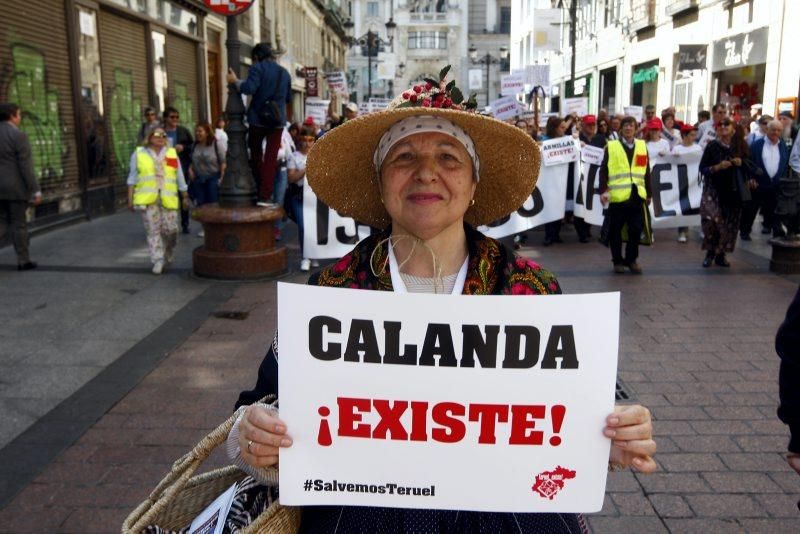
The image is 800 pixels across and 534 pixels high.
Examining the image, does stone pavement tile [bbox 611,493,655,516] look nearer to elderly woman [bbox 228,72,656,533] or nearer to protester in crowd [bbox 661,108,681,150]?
elderly woman [bbox 228,72,656,533]

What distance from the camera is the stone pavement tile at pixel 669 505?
3229 mm

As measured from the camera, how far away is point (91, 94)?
13.3 meters

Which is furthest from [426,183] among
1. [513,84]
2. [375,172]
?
[513,84]

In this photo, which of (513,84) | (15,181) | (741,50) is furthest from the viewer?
(513,84)

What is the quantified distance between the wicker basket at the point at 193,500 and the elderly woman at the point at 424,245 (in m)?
0.06

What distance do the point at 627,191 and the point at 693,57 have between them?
14.6 m

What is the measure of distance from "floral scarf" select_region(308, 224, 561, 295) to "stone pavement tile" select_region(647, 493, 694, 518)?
5.81ft

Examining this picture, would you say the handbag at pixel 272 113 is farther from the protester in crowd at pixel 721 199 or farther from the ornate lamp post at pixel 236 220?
the protester in crowd at pixel 721 199

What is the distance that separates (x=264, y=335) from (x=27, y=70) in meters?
7.57

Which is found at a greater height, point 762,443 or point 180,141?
point 180,141

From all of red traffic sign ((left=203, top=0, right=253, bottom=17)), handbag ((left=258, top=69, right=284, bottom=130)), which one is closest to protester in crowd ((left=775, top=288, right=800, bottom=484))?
red traffic sign ((left=203, top=0, right=253, bottom=17))

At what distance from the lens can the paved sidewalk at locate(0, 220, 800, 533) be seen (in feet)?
10.7

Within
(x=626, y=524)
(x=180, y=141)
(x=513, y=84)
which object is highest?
(x=513, y=84)

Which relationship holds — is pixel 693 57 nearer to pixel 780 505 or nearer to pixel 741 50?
pixel 741 50
